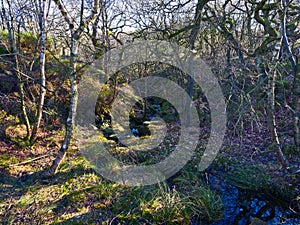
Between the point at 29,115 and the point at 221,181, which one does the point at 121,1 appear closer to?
the point at 29,115

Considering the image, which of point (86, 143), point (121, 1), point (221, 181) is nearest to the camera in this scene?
point (221, 181)

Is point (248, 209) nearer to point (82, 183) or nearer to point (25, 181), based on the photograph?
point (82, 183)

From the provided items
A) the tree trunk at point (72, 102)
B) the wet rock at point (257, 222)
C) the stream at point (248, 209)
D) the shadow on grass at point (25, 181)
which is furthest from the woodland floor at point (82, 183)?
the wet rock at point (257, 222)

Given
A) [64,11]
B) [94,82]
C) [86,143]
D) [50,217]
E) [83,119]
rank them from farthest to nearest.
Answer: [94,82], [83,119], [86,143], [64,11], [50,217]

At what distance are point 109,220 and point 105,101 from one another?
5192 mm

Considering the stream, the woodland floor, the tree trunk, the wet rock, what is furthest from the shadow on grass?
the wet rock

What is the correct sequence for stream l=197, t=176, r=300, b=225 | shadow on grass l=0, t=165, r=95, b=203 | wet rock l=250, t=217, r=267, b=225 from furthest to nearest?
shadow on grass l=0, t=165, r=95, b=203 → stream l=197, t=176, r=300, b=225 → wet rock l=250, t=217, r=267, b=225

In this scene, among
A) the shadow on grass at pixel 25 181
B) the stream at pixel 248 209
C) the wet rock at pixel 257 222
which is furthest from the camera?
the shadow on grass at pixel 25 181

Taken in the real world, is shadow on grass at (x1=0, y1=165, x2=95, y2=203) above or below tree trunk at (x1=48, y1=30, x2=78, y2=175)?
below

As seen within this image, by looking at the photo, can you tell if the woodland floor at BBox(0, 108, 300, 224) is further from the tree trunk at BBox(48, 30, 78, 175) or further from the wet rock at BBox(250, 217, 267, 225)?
the wet rock at BBox(250, 217, 267, 225)

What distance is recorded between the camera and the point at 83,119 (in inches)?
301

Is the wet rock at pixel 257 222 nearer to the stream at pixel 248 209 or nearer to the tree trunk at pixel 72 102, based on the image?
the stream at pixel 248 209

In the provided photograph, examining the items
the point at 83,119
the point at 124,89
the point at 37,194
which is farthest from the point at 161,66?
the point at 37,194

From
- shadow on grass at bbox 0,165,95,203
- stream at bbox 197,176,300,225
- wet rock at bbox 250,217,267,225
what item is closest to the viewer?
wet rock at bbox 250,217,267,225
